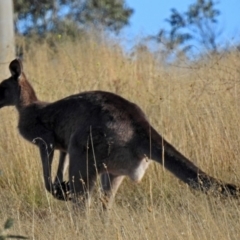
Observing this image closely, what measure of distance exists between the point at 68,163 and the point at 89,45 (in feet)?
19.2

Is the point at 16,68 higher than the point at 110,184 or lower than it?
higher

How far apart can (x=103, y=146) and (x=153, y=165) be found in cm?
129

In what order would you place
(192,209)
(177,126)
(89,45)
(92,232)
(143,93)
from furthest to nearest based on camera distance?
(89,45), (143,93), (177,126), (192,209), (92,232)

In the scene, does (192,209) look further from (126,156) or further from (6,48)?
(6,48)

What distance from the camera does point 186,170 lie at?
254 inches

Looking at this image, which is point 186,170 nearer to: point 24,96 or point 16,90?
point 24,96

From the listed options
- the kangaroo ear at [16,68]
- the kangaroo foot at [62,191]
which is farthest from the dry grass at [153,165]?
the kangaroo ear at [16,68]

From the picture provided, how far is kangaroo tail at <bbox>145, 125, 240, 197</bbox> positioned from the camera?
6207mm

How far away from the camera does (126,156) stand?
6.86m

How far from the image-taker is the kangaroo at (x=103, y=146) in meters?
6.62

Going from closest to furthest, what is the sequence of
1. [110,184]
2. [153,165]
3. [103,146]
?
1. [103,146]
2. [110,184]
3. [153,165]

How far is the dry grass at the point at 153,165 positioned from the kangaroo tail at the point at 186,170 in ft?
0.52

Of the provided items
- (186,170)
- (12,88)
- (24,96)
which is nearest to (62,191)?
(186,170)

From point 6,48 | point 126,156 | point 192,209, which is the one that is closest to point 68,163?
point 126,156
